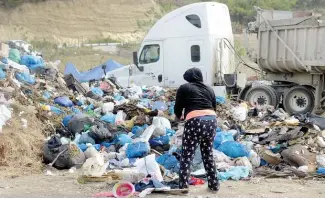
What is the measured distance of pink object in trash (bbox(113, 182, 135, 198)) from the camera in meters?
5.93

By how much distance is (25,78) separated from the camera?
12.5 metres

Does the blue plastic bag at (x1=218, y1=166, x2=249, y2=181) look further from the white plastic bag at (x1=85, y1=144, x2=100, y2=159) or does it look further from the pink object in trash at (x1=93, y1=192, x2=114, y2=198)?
the white plastic bag at (x1=85, y1=144, x2=100, y2=159)

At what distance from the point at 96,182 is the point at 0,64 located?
6032mm

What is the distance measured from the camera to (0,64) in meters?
11.8

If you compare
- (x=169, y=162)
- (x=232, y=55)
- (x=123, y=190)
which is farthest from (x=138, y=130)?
(x=232, y=55)

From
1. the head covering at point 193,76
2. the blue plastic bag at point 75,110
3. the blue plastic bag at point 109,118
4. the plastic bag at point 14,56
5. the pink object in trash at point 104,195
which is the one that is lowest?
the pink object in trash at point 104,195

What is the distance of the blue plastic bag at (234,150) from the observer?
798cm

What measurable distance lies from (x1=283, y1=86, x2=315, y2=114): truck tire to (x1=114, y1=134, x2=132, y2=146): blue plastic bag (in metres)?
6.14

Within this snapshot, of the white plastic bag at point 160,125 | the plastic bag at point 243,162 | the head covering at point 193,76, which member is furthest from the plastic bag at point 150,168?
the white plastic bag at point 160,125

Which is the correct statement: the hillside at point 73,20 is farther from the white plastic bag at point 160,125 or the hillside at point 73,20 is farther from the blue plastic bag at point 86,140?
the blue plastic bag at point 86,140

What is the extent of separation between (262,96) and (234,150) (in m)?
6.63

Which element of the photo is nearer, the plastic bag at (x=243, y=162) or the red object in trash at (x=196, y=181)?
the red object in trash at (x=196, y=181)

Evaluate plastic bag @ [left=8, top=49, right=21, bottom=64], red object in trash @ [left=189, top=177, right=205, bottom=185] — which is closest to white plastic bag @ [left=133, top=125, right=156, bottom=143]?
red object in trash @ [left=189, top=177, right=205, bottom=185]

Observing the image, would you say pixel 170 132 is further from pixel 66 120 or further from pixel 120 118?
pixel 66 120
